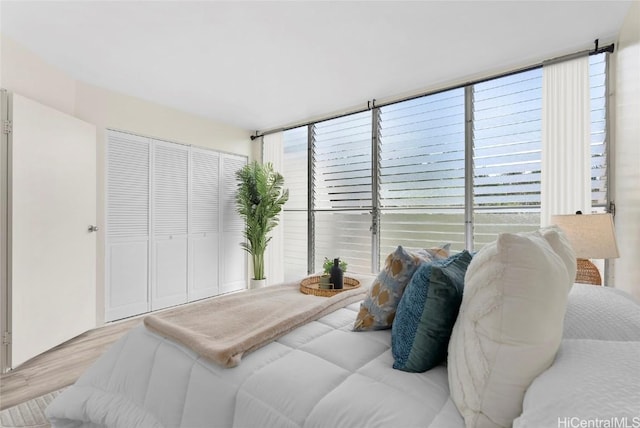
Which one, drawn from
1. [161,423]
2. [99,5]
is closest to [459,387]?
[161,423]

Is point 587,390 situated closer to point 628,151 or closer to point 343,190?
point 628,151

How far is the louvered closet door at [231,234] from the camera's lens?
4723 mm

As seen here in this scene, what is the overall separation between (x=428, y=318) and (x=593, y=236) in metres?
1.66

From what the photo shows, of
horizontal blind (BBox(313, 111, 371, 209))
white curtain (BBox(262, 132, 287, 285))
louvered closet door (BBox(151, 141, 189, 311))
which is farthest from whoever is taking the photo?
white curtain (BBox(262, 132, 287, 285))

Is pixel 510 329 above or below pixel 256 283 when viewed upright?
above

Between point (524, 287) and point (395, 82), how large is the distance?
3.04m

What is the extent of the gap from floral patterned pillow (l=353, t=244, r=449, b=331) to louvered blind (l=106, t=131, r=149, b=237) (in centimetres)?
327

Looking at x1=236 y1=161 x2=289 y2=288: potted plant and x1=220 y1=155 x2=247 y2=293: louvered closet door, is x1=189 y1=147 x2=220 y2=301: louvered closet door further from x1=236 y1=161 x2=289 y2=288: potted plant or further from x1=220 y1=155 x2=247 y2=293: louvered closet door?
x1=236 y1=161 x2=289 y2=288: potted plant

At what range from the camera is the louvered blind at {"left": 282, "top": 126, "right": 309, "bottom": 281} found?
4.70 meters

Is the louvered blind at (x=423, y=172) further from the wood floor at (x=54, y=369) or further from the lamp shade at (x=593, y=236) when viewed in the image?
the wood floor at (x=54, y=369)

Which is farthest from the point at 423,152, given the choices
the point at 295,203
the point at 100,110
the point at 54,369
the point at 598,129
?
the point at 54,369

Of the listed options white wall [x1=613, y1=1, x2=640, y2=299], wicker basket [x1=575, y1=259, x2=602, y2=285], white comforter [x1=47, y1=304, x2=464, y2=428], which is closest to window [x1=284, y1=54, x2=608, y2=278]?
white wall [x1=613, y1=1, x2=640, y2=299]

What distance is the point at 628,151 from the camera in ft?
6.86

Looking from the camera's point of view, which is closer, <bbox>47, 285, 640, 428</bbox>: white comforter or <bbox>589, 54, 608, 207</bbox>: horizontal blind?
<bbox>47, 285, 640, 428</bbox>: white comforter
